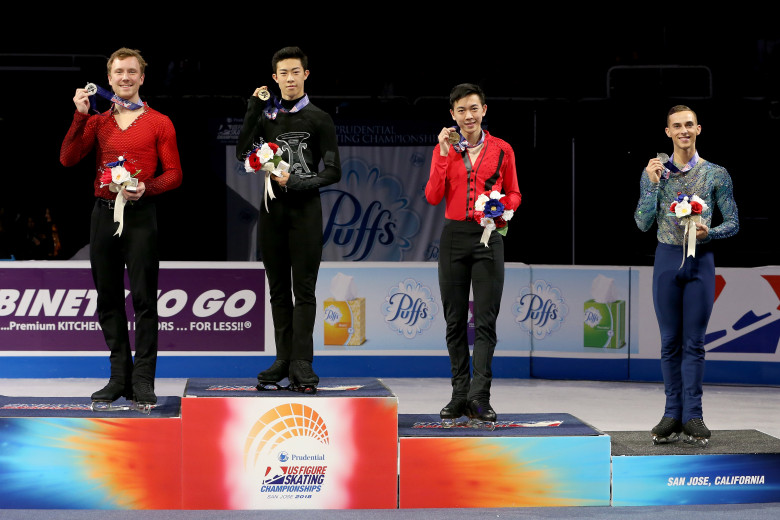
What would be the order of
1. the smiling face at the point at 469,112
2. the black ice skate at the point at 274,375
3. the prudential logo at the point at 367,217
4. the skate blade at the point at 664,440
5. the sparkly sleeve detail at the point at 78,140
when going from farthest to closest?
1. the prudential logo at the point at 367,217
2. the skate blade at the point at 664,440
3. the black ice skate at the point at 274,375
4. the smiling face at the point at 469,112
5. the sparkly sleeve detail at the point at 78,140

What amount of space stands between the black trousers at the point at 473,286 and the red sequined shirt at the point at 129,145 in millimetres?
1455

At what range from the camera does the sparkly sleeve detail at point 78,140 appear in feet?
17.2

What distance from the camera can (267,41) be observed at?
45.3 feet

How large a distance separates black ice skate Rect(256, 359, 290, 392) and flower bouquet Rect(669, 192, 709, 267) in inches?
84.8

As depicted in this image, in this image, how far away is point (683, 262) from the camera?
5441 millimetres

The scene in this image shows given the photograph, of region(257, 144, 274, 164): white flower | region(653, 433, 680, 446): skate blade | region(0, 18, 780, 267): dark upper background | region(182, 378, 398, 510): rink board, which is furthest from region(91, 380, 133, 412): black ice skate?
region(0, 18, 780, 267): dark upper background

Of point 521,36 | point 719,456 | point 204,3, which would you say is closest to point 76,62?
point 204,3

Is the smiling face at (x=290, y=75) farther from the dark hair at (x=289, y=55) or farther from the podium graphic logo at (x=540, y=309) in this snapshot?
the podium graphic logo at (x=540, y=309)

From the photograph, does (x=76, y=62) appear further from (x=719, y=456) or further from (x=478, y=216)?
(x=719, y=456)

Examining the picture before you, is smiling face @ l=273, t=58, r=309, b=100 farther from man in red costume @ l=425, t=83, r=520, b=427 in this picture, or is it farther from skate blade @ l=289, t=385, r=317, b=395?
skate blade @ l=289, t=385, r=317, b=395

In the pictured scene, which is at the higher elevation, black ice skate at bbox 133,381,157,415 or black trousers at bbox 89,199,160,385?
Result: black trousers at bbox 89,199,160,385

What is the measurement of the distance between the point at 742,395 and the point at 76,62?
8.38 m

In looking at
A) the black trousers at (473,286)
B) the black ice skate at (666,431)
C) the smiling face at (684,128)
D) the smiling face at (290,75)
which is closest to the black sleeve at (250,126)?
the smiling face at (290,75)

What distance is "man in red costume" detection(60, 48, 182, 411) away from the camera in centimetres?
526
